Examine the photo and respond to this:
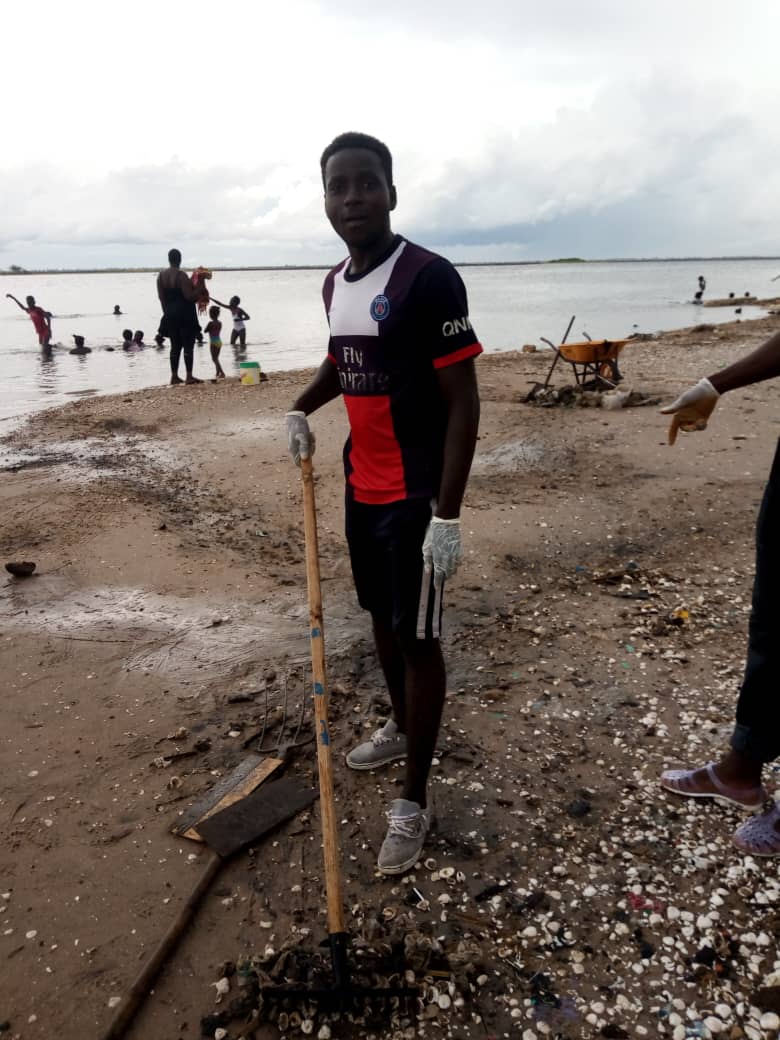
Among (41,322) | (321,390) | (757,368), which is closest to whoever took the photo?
(757,368)

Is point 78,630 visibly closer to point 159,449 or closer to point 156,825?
point 156,825

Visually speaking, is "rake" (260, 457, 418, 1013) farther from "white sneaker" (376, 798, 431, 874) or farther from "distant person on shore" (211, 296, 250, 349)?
"distant person on shore" (211, 296, 250, 349)

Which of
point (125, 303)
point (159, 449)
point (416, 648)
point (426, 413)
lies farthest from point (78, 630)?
point (125, 303)

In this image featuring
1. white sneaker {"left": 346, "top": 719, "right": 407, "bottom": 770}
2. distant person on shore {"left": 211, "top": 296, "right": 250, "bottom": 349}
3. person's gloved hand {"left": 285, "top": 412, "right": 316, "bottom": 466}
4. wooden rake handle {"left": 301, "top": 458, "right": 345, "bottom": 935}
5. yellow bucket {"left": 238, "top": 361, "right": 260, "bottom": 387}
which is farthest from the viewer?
distant person on shore {"left": 211, "top": 296, "right": 250, "bottom": 349}

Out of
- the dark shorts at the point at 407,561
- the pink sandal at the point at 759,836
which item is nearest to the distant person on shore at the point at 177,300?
the dark shorts at the point at 407,561

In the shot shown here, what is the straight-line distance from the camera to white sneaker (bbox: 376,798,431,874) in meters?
2.43

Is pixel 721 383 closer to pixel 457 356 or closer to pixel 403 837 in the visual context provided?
pixel 457 356

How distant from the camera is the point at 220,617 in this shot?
Answer: 4.34 meters

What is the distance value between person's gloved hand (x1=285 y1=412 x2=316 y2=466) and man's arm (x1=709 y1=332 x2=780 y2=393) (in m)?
1.39

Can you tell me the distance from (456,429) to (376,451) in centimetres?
33

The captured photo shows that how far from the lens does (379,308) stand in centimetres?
221

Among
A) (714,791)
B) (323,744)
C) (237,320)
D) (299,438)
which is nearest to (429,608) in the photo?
(323,744)

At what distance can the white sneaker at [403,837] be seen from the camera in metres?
2.43

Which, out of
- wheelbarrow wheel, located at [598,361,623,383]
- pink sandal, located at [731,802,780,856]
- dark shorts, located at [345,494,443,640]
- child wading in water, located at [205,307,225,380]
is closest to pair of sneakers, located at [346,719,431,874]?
dark shorts, located at [345,494,443,640]
